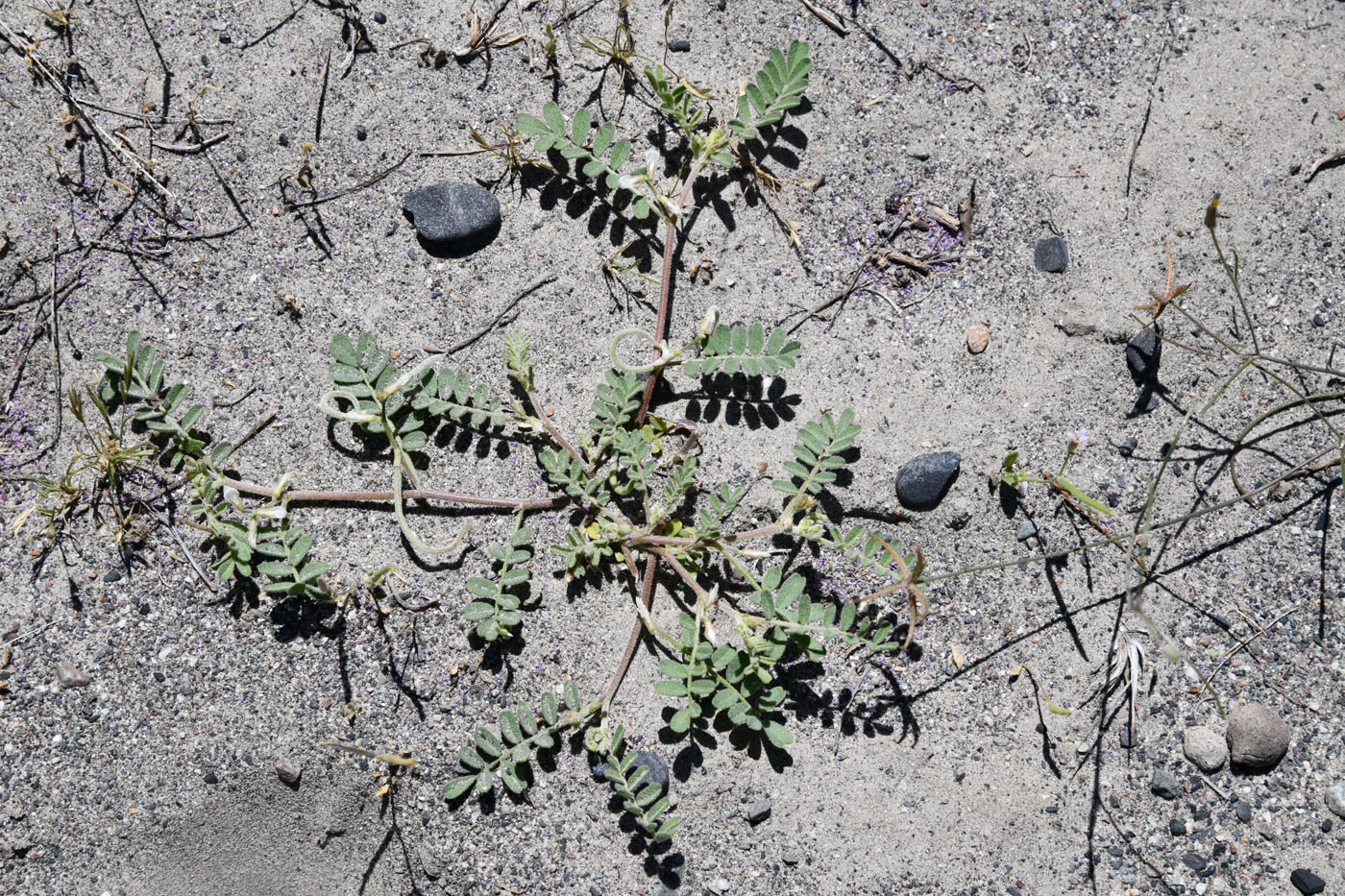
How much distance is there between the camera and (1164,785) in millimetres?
2418

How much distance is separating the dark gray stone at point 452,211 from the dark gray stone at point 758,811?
70.5 inches

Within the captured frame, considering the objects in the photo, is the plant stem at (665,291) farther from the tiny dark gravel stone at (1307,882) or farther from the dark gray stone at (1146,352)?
the tiny dark gravel stone at (1307,882)

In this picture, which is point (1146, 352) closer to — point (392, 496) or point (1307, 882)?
point (1307, 882)

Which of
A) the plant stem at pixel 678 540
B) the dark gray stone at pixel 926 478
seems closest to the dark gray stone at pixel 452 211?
the plant stem at pixel 678 540

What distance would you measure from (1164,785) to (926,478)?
3.48 ft

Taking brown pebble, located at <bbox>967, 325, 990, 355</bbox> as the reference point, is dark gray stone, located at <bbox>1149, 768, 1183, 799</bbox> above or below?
below

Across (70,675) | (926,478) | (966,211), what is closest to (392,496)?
(70,675)

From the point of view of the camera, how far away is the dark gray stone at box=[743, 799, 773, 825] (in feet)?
7.93

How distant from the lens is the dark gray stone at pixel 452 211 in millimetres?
2525

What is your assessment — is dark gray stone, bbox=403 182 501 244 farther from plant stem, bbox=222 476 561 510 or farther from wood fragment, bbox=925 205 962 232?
wood fragment, bbox=925 205 962 232

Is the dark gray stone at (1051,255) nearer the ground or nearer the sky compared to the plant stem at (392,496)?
nearer the sky

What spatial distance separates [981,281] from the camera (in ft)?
8.39

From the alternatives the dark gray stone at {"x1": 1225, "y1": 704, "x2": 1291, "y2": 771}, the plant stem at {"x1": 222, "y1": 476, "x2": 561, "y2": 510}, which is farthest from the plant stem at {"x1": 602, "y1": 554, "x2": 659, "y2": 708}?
the dark gray stone at {"x1": 1225, "y1": 704, "x2": 1291, "y2": 771}

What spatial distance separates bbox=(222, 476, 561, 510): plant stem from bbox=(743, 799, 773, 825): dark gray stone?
1.00 meters
